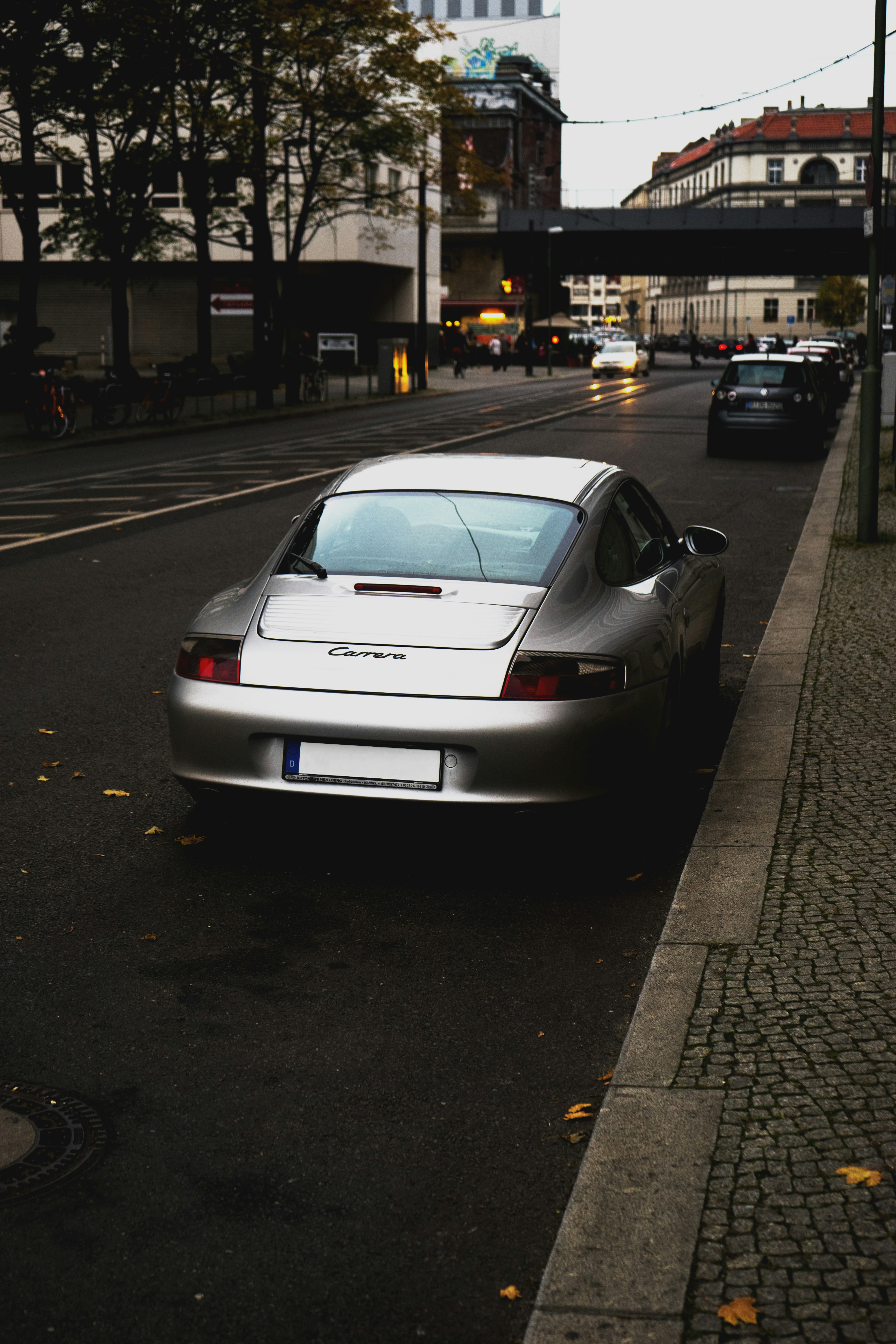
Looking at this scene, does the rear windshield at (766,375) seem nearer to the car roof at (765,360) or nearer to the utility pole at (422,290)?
the car roof at (765,360)

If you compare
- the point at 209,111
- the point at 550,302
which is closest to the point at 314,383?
the point at 209,111

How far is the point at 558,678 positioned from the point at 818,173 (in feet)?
487

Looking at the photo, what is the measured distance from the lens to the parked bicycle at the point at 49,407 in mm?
27531

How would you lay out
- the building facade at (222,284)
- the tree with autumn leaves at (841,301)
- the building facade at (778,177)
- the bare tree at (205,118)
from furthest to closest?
1. the building facade at (778,177)
2. the tree with autumn leaves at (841,301)
3. the building facade at (222,284)
4. the bare tree at (205,118)

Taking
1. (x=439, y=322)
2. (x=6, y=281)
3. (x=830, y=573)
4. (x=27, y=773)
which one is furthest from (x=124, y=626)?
(x=439, y=322)

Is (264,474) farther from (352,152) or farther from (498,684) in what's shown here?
(352,152)

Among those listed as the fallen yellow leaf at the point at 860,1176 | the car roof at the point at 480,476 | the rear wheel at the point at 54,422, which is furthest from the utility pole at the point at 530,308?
the fallen yellow leaf at the point at 860,1176

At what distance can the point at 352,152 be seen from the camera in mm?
46000

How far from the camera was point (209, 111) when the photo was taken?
34188 mm

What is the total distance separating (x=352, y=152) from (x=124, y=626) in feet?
128

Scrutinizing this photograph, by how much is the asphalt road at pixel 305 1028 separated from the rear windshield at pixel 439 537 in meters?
0.89

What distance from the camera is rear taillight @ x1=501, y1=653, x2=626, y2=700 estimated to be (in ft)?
16.4

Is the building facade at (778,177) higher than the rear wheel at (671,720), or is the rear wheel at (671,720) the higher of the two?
the building facade at (778,177)

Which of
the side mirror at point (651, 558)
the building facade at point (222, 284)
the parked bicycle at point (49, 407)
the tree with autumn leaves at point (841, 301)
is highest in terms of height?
the tree with autumn leaves at point (841, 301)
